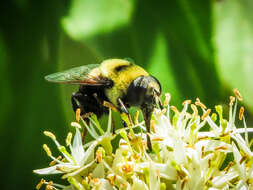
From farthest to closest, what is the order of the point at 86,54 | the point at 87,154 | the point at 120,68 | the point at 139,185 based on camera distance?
the point at 86,54 → the point at 120,68 → the point at 87,154 → the point at 139,185

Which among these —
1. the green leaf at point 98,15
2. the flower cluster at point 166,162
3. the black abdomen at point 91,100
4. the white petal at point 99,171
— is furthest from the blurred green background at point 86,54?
the white petal at point 99,171

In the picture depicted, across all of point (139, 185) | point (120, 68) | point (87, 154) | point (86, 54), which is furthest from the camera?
point (86, 54)

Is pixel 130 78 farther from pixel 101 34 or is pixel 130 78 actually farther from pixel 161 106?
pixel 101 34

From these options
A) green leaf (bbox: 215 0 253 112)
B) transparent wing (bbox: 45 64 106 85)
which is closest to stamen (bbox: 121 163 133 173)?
transparent wing (bbox: 45 64 106 85)

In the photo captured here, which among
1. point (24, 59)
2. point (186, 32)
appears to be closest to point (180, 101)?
A: point (186, 32)

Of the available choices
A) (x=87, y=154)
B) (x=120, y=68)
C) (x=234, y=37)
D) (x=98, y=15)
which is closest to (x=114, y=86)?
(x=120, y=68)

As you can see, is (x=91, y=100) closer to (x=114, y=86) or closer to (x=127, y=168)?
(x=114, y=86)

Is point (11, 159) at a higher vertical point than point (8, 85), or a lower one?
lower
